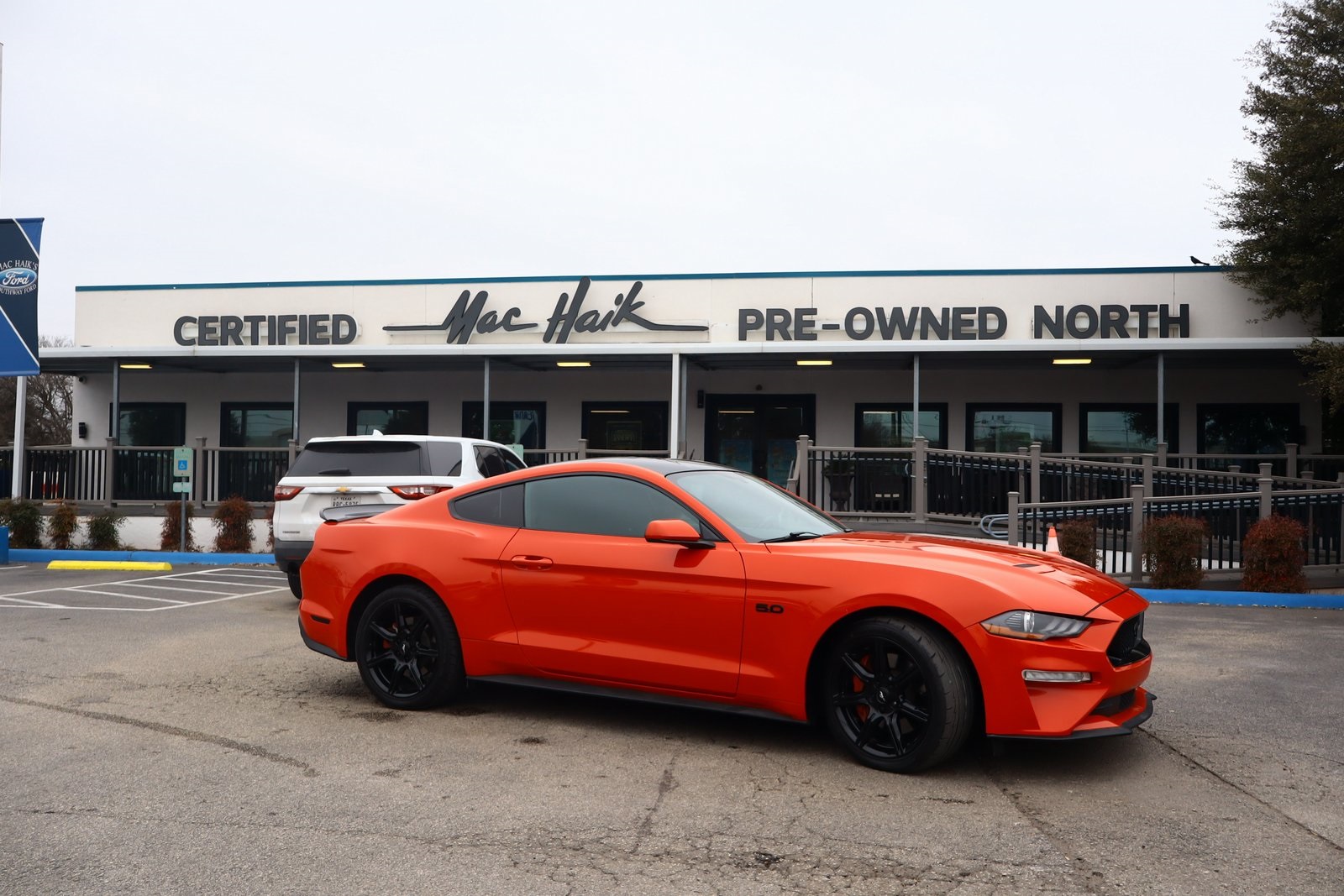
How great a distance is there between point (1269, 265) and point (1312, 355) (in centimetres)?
189

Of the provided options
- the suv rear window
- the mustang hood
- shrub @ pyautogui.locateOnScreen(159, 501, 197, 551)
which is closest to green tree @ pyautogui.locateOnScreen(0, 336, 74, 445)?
shrub @ pyautogui.locateOnScreen(159, 501, 197, 551)

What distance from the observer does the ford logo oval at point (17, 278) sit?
15789 millimetres

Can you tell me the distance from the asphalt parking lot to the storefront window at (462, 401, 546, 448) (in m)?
14.1

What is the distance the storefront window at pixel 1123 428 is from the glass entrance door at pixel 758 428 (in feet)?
16.6

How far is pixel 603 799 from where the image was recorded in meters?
4.37

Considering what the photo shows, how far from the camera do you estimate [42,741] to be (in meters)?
5.22

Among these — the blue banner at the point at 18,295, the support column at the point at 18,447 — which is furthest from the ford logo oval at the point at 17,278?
the support column at the point at 18,447

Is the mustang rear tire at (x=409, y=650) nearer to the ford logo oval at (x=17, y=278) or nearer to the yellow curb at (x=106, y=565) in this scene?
the yellow curb at (x=106, y=565)

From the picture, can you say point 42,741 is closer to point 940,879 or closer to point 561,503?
point 561,503

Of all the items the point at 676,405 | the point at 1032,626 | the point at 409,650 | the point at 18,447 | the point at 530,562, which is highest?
the point at 676,405

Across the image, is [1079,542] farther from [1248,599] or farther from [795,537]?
[795,537]

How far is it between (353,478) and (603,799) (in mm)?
6188

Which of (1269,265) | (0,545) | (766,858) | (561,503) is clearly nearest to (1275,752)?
(766,858)

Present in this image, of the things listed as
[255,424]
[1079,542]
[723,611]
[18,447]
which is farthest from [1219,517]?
[18,447]
